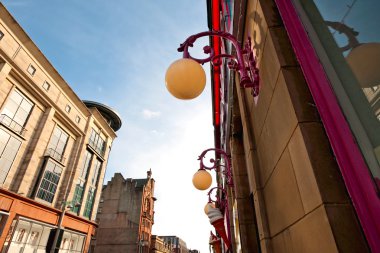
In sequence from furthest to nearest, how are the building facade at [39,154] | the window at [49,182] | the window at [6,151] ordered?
the window at [49,182]
the building facade at [39,154]
the window at [6,151]

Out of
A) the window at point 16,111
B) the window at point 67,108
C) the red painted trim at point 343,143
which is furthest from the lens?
the window at point 67,108

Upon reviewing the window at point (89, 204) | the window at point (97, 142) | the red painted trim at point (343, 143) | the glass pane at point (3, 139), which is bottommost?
the red painted trim at point (343, 143)

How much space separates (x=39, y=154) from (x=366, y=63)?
70.4 ft

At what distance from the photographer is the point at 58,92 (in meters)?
20.2

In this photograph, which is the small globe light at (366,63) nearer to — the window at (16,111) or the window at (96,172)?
the window at (16,111)

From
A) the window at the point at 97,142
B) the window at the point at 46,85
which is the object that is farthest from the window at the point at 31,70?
the window at the point at 97,142

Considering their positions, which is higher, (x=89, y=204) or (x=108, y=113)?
(x=108, y=113)

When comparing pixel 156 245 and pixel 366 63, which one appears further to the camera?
pixel 156 245

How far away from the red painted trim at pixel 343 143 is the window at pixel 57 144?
21.9 metres

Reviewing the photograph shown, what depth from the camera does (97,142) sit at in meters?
27.0

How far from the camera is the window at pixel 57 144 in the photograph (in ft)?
63.9

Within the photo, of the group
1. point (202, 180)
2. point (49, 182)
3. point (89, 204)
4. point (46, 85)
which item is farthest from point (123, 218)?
point (202, 180)

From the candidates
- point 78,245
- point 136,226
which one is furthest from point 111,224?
point 78,245

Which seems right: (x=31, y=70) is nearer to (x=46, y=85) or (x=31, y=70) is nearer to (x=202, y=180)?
(x=46, y=85)
